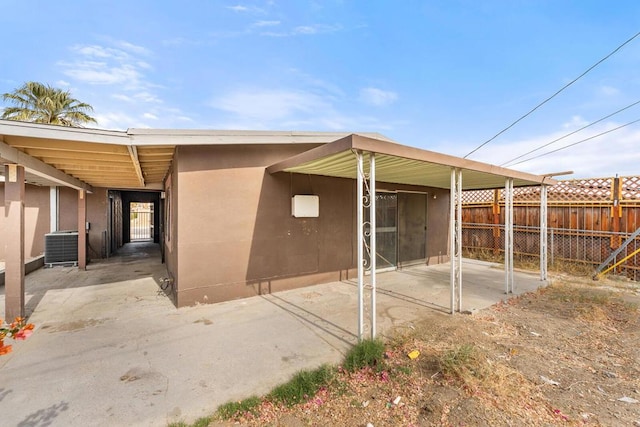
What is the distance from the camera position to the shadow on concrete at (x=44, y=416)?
198 cm

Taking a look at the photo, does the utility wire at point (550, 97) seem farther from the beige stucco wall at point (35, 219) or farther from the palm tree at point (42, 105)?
the palm tree at point (42, 105)

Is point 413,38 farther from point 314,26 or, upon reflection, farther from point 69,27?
point 69,27

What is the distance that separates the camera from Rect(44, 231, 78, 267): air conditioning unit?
761 cm

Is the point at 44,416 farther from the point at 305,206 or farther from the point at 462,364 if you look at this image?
the point at 305,206

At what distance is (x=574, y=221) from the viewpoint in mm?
7477

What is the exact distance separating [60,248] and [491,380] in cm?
1004

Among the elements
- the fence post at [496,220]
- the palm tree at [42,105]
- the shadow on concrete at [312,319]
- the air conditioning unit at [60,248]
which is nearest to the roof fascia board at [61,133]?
the shadow on concrete at [312,319]

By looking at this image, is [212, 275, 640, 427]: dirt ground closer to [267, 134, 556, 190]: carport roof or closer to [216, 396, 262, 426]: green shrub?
[216, 396, 262, 426]: green shrub

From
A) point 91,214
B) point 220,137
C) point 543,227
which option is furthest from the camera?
point 91,214

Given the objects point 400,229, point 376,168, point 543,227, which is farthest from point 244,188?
point 543,227

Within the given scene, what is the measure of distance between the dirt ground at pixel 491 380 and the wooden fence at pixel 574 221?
13.2 feet

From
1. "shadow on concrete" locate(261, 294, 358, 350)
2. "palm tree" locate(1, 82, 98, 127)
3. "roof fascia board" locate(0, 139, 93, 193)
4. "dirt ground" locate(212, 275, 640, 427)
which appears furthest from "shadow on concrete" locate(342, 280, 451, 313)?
"palm tree" locate(1, 82, 98, 127)

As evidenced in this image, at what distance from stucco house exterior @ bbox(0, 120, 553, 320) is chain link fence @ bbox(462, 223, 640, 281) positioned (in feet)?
9.30

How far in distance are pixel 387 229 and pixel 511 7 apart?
22.1ft
